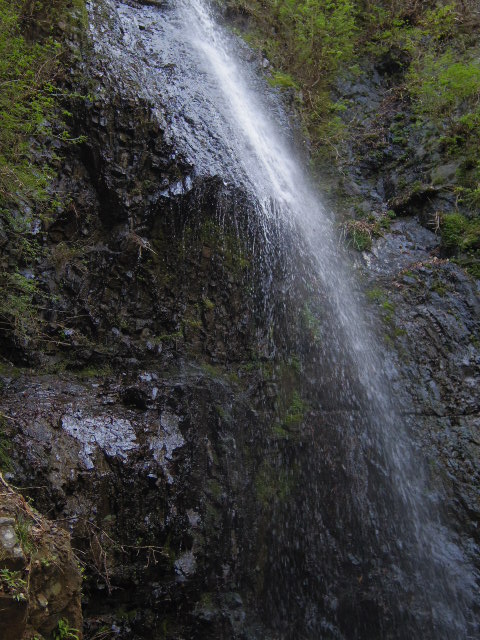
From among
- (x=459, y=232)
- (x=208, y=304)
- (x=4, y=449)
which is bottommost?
(x=4, y=449)

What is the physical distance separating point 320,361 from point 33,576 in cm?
341

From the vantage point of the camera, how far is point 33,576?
6.32 feet

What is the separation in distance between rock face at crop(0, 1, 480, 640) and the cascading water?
3 cm

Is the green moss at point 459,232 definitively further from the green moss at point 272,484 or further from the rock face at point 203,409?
the green moss at point 272,484

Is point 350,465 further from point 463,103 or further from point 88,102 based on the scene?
point 463,103

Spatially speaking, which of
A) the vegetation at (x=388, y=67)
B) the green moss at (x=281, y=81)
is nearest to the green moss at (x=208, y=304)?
the vegetation at (x=388, y=67)

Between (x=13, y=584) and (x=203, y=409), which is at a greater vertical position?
(x=13, y=584)

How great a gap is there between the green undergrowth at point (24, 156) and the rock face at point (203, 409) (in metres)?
0.16

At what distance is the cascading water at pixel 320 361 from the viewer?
152 inches

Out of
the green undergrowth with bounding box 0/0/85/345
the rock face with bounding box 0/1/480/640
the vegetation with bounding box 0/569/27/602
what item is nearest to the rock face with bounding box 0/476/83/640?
the vegetation with bounding box 0/569/27/602

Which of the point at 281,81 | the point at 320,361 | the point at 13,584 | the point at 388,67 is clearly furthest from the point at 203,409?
the point at 388,67

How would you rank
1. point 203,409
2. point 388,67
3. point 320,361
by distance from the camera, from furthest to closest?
point 388,67, point 320,361, point 203,409

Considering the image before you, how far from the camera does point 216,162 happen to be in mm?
5082

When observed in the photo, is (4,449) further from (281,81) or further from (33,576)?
(281,81)
